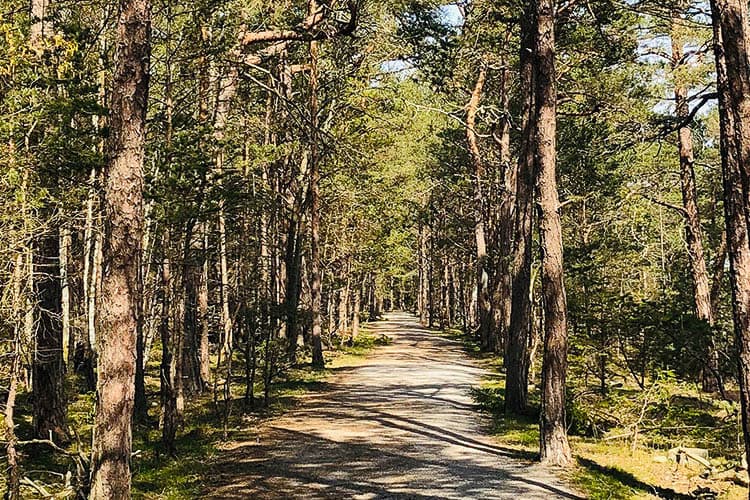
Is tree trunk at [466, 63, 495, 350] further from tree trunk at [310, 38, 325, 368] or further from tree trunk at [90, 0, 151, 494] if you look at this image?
tree trunk at [90, 0, 151, 494]

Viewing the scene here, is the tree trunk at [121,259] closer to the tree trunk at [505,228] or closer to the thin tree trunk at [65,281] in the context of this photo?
the thin tree trunk at [65,281]

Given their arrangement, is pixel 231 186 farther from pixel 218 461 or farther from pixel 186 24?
pixel 218 461

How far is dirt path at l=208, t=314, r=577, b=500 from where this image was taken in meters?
8.82

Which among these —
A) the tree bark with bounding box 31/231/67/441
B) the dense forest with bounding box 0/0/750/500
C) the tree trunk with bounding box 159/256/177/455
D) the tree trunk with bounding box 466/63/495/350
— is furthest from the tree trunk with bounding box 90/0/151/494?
the tree trunk with bounding box 466/63/495/350

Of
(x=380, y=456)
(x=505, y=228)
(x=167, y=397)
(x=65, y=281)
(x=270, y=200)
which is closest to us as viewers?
(x=167, y=397)

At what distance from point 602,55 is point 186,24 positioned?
32.2 ft

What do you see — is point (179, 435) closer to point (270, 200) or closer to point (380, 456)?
point (380, 456)

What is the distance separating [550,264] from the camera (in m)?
10.6

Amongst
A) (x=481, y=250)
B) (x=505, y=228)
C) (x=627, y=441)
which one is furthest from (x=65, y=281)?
(x=481, y=250)

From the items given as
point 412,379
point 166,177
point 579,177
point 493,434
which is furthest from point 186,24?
point 579,177

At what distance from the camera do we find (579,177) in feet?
84.5

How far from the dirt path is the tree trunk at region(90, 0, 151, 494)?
95.0 inches

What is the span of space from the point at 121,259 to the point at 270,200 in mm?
10995

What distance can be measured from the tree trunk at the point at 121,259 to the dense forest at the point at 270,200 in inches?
0.8
